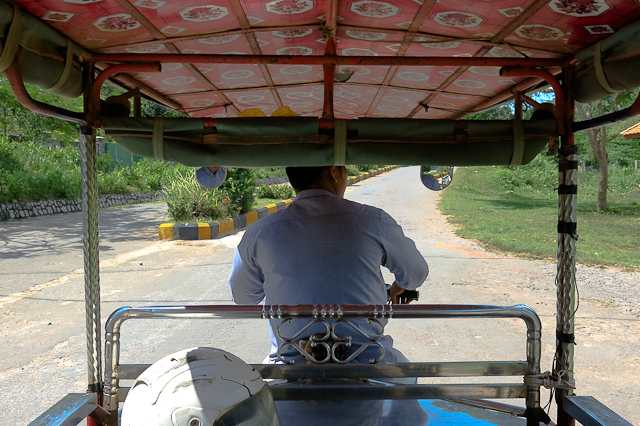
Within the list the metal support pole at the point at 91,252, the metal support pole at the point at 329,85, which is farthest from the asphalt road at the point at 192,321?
the metal support pole at the point at 329,85

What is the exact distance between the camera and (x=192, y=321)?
452cm

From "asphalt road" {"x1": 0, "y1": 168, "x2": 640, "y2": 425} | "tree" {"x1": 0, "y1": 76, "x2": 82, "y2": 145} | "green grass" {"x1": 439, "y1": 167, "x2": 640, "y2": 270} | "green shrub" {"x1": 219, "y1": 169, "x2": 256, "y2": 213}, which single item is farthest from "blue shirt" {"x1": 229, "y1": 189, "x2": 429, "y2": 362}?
"green shrub" {"x1": 219, "y1": 169, "x2": 256, "y2": 213}

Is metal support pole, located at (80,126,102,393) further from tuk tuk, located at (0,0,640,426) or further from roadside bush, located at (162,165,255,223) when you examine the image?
roadside bush, located at (162,165,255,223)

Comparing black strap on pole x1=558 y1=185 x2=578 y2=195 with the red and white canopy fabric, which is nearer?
the red and white canopy fabric

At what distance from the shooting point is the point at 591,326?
433 cm

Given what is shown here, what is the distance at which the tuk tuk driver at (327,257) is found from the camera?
1.86 metres

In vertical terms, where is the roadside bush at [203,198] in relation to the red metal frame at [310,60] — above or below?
below

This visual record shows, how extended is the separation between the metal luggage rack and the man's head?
1.94ft

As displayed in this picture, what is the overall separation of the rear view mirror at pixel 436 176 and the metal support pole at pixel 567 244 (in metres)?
0.52

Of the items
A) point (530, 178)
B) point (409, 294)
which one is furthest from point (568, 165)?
point (530, 178)

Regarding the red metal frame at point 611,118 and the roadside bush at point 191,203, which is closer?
the red metal frame at point 611,118

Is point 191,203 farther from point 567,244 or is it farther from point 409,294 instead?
point 567,244

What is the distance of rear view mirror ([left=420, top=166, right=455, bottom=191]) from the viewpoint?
2.36m

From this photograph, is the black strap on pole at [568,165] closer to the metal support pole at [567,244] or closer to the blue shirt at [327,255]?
the metal support pole at [567,244]
